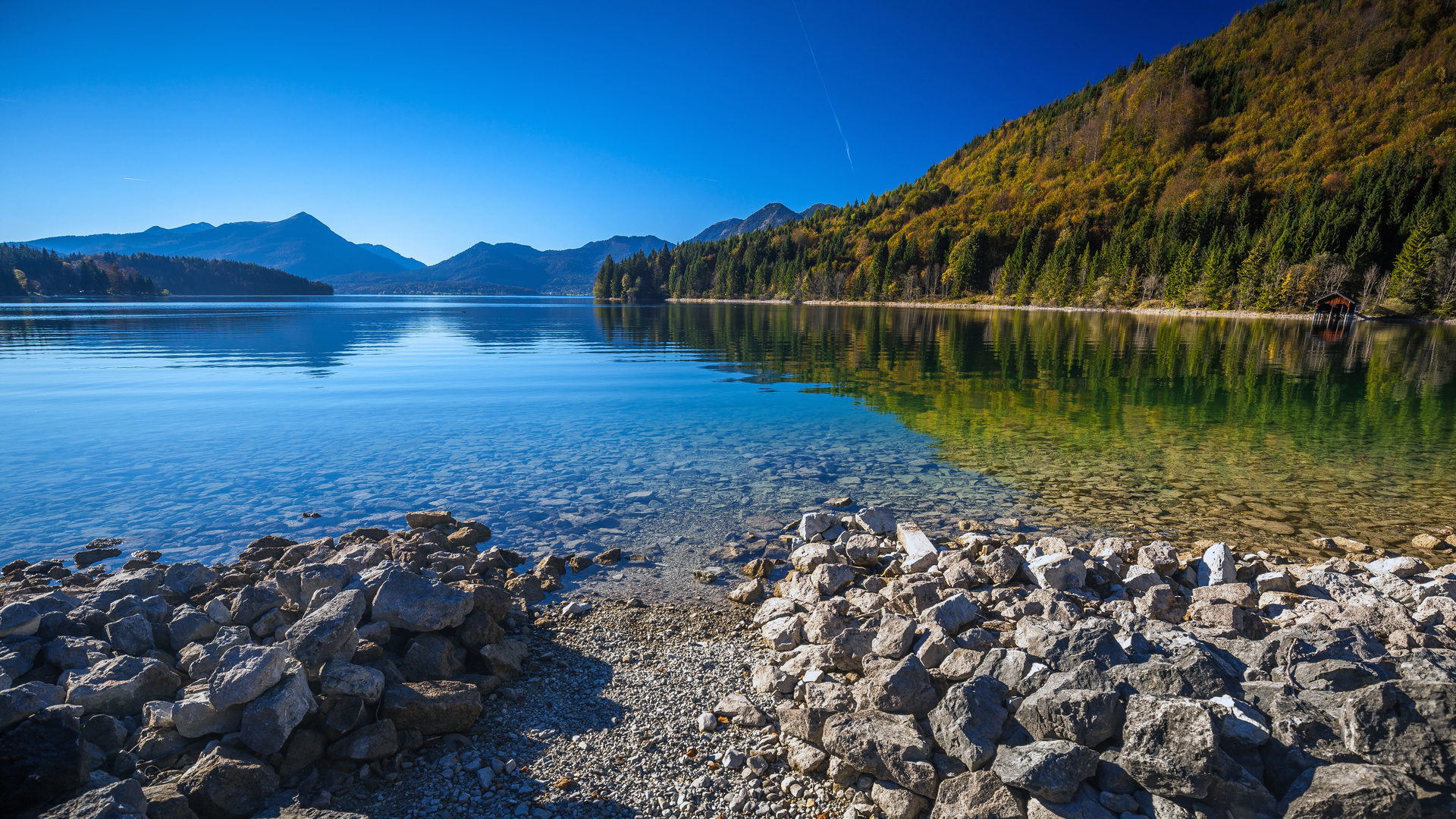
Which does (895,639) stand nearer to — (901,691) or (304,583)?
(901,691)

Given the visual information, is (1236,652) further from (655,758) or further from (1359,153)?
(1359,153)

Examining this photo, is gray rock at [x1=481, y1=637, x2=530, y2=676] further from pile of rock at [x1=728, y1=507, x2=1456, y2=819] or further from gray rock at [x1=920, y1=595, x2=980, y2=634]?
gray rock at [x1=920, y1=595, x2=980, y2=634]

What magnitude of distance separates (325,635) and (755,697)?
14.8 ft

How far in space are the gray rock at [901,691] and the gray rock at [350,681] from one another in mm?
4696

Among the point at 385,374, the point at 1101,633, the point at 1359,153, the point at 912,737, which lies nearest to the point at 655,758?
the point at 912,737

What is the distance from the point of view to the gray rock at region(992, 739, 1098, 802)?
14.4ft

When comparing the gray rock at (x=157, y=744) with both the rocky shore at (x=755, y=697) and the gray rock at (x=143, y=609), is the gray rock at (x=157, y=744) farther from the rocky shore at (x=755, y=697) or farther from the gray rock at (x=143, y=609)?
the gray rock at (x=143, y=609)

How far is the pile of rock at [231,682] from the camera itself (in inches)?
184

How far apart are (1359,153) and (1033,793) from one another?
700 ft

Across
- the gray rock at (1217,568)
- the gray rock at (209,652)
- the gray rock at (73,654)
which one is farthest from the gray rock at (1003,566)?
the gray rock at (73,654)

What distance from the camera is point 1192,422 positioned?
882 inches

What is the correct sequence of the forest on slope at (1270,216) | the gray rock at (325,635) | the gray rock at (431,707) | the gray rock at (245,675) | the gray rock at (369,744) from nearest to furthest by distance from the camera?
the gray rock at (245,675)
the gray rock at (369,744)
the gray rock at (431,707)
the gray rock at (325,635)
the forest on slope at (1270,216)

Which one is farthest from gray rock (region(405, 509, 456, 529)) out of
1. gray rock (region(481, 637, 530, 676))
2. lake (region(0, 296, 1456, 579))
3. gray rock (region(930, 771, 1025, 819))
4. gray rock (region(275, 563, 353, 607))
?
gray rock (region(930, 771, 1025, 819))

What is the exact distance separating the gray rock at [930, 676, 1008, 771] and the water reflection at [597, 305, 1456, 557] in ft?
29.4
